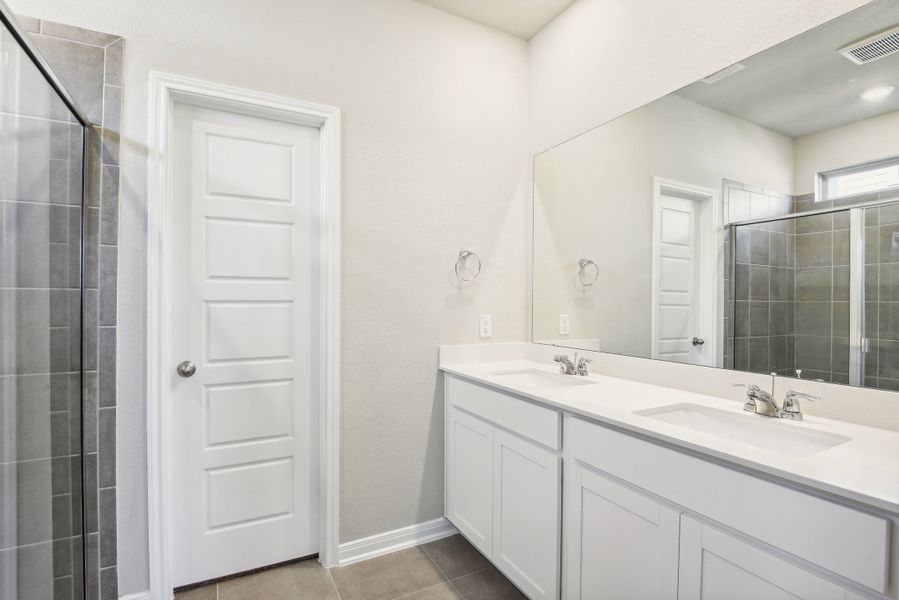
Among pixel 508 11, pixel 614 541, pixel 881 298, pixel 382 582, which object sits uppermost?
pixel 508 11

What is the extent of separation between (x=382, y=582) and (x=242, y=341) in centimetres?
123

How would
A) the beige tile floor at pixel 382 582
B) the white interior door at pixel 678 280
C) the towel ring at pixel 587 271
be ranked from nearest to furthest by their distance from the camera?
the white interior door at pixel 678 280, the beige tile floor at pixel 382 582, the towel ring at pixel 587 271

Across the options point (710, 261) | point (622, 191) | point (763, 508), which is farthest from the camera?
point (622, 191)

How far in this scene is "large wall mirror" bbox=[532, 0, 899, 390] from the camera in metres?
Answer: 1.23

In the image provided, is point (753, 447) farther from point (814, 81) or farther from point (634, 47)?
point (634, 47)

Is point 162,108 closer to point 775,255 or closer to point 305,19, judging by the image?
point 305,19

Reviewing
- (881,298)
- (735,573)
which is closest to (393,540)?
(735,573)

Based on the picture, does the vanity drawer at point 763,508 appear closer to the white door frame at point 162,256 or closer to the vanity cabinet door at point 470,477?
the vanity cabinet door at point 470,477

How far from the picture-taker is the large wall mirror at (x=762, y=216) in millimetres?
1228

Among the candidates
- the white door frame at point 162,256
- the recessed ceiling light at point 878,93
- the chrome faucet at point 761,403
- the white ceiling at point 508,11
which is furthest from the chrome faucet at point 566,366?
the white ceiling at point 508,11

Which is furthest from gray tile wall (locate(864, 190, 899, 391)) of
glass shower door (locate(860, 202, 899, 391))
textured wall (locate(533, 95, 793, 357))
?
textured wall (locate(533, 95, 793, 357))

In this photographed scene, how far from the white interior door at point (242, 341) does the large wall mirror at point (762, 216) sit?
4.63 feet

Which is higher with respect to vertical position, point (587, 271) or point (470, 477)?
point (587, 271)

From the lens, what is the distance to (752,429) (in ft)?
4.39
